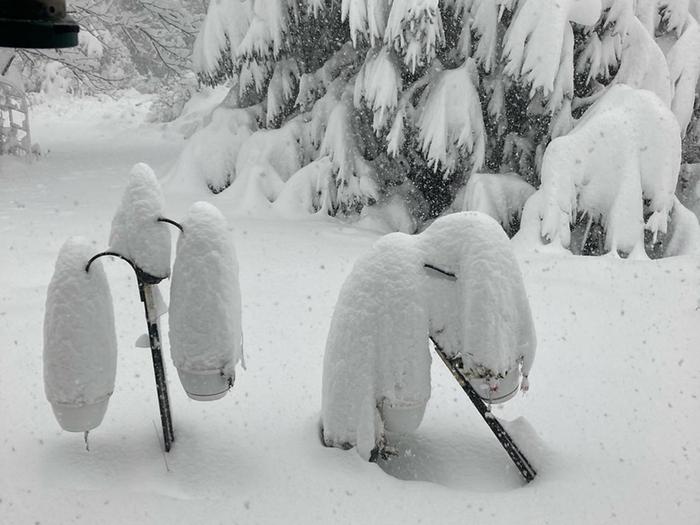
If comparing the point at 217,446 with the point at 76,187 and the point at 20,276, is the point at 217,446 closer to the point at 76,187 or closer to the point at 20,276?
the point at 20,276

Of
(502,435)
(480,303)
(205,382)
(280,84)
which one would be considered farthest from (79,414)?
(280,84)

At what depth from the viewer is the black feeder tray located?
5.12 feet

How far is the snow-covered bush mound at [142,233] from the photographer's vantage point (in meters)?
3.39

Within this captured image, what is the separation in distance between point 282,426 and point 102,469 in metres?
1.14

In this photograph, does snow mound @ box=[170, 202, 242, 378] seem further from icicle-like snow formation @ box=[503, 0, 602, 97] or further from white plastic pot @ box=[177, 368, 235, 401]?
icicle-like snow formation @ box=[503, 0, 602, 97]

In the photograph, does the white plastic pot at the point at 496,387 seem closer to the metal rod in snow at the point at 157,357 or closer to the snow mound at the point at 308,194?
the metal rod in snow at the point at 157,357

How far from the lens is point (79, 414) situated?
3404mm

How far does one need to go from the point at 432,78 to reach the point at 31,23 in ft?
27.7

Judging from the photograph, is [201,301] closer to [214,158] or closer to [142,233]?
[142,233]

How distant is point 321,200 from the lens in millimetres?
9914

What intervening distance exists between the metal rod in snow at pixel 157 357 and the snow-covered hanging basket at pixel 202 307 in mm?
226

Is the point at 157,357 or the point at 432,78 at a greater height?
the point at 432,78

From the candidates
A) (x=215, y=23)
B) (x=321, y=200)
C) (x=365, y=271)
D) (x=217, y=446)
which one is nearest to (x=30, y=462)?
(x=217, y=446)

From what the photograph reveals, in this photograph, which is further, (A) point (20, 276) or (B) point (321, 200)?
(B) point (321, 200)
